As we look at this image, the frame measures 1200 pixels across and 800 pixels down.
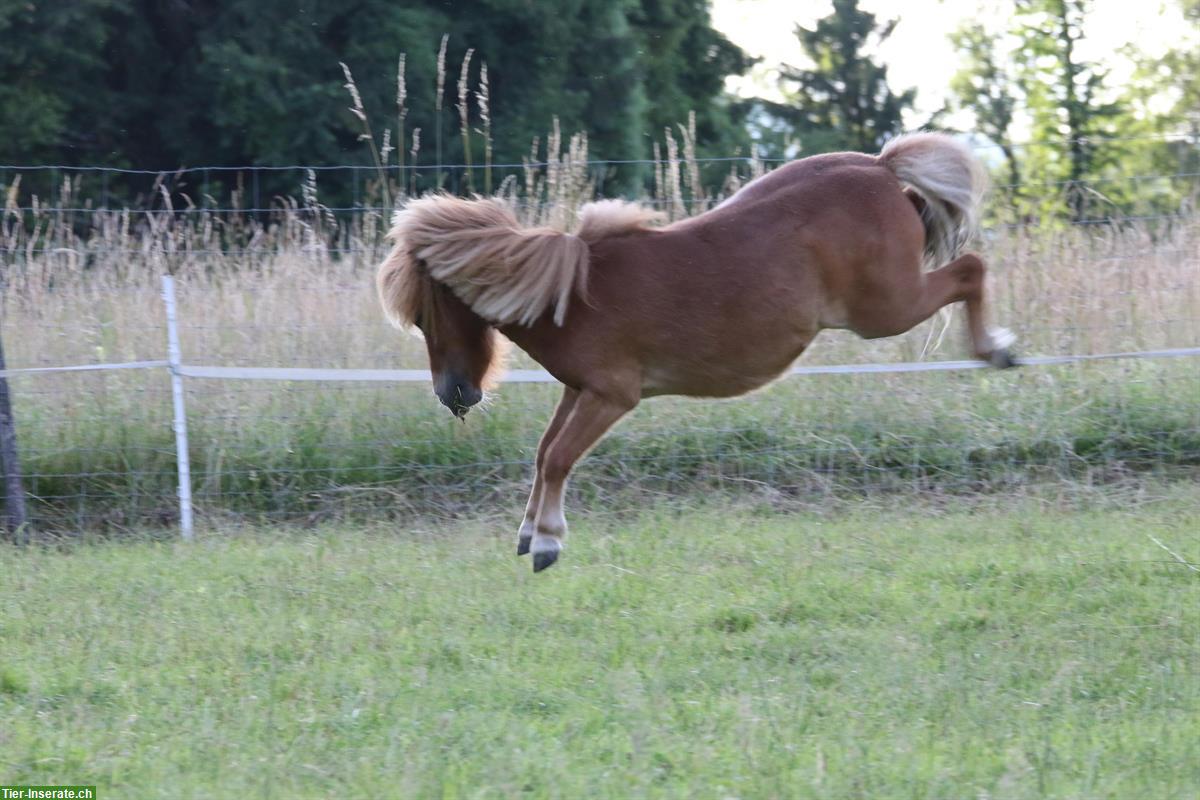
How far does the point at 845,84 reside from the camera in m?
30.6

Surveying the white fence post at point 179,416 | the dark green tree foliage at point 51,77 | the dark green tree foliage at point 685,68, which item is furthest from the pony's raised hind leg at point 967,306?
the dark green tree foliage at point 51,77

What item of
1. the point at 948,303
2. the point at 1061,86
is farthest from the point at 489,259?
the point at 1061,86

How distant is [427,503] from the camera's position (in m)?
7.26

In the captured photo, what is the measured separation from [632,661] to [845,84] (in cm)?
2810

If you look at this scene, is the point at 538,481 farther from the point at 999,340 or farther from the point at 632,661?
the point at 999,340

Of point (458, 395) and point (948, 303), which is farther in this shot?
point (948, 303)

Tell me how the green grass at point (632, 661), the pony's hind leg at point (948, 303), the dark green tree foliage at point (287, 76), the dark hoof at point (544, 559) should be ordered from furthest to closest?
the dark green tree foliage at point (287, 76) < the pony's hind leg at point (948, 303) < the dark hoof at point (544, 559) < the green grass at point (632, 661)

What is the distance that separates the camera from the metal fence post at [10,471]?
6.82 m

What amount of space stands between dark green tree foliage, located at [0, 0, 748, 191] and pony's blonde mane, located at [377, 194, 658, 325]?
13.9 metres

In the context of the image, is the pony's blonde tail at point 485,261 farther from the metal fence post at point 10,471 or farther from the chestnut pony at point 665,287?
the metal fence post at point 10,471

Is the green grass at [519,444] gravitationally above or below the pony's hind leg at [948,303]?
below

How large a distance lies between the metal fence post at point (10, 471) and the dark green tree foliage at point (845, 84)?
2494 centimetres

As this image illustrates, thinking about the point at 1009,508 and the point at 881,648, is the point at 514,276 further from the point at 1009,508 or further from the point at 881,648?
the point at 1009,508

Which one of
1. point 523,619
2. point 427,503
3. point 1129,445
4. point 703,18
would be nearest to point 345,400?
point 427,503
